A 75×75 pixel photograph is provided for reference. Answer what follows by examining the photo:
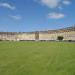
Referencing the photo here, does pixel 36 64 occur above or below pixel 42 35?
below

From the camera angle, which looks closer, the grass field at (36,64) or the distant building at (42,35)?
the grass field at (36,64)

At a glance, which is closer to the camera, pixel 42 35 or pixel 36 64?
pixel 36 64

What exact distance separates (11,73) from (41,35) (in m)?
123

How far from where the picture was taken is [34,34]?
5315 inches

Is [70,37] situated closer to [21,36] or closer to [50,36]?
[50,36]

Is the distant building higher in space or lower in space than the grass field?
higher

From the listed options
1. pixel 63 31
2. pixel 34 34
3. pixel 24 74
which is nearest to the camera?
pixel 24 74

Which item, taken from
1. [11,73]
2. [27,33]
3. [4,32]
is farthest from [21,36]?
[11,73]

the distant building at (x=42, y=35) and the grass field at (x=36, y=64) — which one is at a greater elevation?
the distant building at (x=42, y=35)

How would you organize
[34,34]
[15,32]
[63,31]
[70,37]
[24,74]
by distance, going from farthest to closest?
[15,32], [34,34], [63,31], [70,37], [24,74]

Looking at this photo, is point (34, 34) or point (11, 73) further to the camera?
point (34, 34)

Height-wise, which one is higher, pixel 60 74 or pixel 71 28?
pixel 71 28

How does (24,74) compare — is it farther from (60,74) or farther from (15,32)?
(15,32)

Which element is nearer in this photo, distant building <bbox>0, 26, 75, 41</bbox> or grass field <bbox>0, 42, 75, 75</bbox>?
grass field <bbox>0, 42, 75, 75</bbox>
